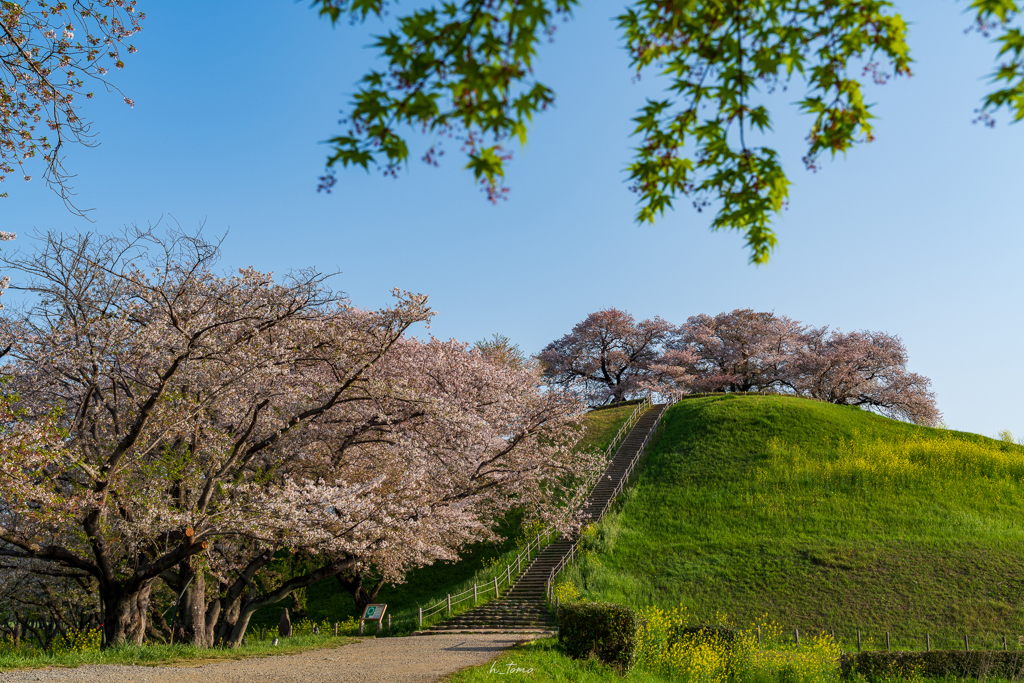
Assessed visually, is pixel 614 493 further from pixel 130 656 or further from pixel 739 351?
pixel 739 351

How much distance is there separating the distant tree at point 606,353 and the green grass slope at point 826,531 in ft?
70.8

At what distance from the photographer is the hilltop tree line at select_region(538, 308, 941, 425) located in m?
55.6

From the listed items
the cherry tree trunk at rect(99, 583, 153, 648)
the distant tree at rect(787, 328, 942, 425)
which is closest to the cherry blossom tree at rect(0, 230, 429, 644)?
the cherry tree trunk at rect(99, 583, 153, 648)

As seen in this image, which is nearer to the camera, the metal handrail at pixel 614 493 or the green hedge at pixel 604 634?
the green hedge at pixel 604 634

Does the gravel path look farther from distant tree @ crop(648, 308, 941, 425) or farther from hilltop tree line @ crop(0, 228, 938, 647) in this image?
distant tree @ crop(648, 308, 941, 425)

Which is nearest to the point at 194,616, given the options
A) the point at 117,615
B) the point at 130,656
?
the point at 117,615

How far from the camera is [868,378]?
184 feet

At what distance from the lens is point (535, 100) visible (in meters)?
3.53

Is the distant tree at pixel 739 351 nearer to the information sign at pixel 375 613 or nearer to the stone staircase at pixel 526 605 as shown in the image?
the stone staircase at pixel 526 605

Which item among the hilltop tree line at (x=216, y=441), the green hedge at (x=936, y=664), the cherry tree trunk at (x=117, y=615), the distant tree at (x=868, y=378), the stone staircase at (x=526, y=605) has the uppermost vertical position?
the distant tree at (x=868, y=378)

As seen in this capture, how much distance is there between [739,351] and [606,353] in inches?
528

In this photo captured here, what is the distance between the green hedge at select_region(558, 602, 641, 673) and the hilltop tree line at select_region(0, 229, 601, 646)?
4.84 meters

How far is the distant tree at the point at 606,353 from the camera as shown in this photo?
2420 inches

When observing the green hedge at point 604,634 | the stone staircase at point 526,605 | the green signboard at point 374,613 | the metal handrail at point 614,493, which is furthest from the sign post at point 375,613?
the green hedge at point 604,634
